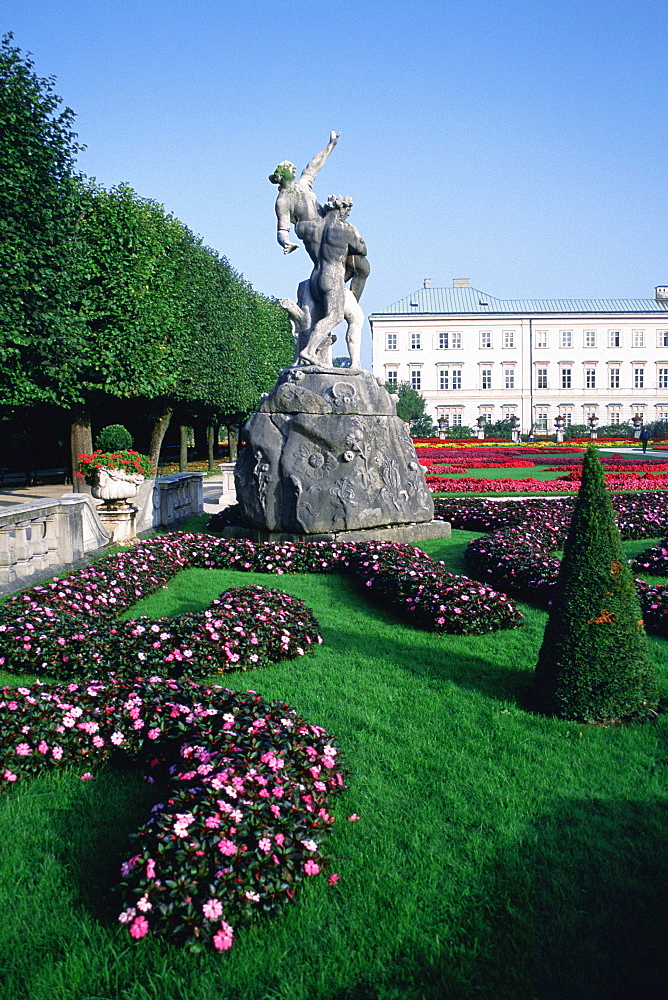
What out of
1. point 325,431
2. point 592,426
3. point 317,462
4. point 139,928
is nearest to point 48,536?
point 317,462

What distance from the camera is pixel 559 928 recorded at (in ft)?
8.45

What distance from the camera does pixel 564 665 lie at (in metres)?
4.24

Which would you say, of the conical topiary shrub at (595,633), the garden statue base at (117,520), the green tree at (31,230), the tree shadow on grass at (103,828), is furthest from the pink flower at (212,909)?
the green tree at (31,230)

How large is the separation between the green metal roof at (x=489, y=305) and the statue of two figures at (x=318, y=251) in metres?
54.2

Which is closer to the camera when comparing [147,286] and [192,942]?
[192,942]

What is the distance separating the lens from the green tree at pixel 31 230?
13.2 m

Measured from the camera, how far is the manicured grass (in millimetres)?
2371

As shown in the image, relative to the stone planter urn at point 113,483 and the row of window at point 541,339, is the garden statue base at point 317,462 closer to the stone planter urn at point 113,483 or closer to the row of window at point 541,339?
the stone planter urn at point 113,483

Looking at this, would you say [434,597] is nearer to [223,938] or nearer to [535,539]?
[535,539]

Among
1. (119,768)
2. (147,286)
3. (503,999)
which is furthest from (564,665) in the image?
(147,286)

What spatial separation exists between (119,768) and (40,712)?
0.57m

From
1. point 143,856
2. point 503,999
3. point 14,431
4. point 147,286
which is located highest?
point 147,286

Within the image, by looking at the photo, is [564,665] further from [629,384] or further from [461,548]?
[629,384]

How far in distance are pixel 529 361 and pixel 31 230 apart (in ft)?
183
